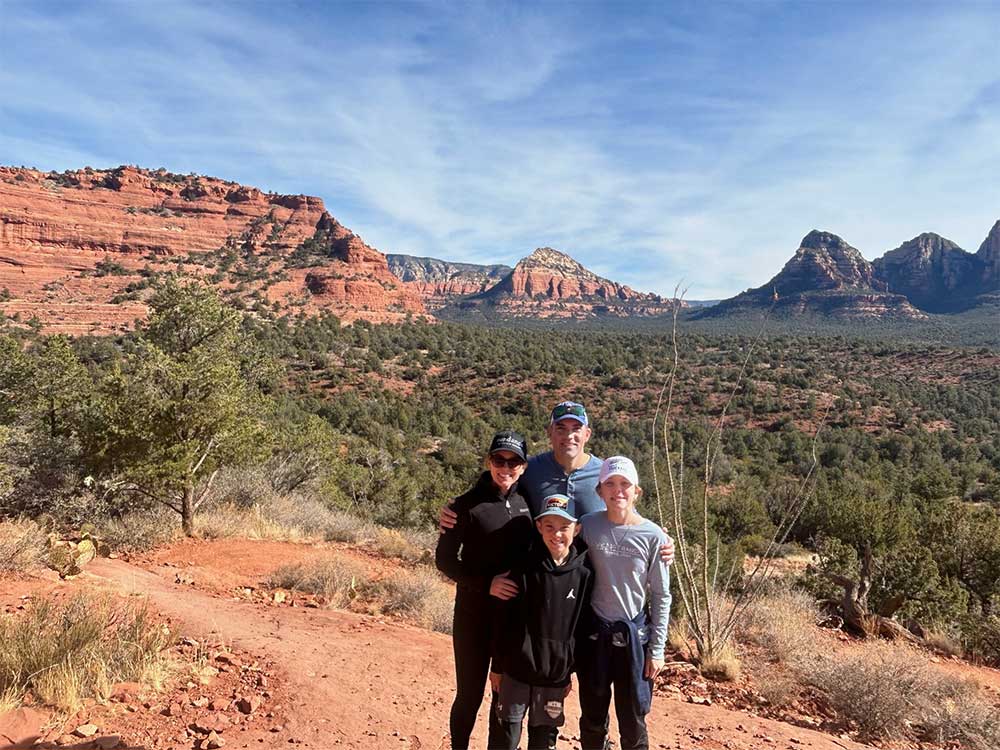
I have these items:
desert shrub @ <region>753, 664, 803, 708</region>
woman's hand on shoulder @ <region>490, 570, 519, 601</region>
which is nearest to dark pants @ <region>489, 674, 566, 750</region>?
woman's hand on shoulder @ <region>490, 570, 519, 601</region>

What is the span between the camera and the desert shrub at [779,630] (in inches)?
203

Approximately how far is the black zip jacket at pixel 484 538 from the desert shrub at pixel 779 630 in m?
3.95

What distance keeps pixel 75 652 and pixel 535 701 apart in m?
2.74

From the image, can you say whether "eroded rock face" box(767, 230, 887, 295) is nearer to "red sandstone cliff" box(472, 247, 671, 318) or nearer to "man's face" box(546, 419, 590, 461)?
"red sandstone cliff" box(472, 247, 671, 318)

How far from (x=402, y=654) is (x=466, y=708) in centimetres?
205

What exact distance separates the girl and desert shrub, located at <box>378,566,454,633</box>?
10.8 feet

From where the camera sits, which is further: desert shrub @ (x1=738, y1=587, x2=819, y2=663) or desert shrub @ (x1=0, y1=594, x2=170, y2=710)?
desert shrub @ (x1=738, y1=587, x2=819, y2=663)

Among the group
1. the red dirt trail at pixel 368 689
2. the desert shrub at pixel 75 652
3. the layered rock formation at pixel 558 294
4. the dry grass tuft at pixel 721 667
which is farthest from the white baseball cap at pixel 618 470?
the layered rock formation at pixel 558 294

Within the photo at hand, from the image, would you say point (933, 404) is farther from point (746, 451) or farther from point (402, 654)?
point (402, 654)

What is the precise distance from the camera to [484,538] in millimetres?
2410

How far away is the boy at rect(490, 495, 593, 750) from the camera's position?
2275 millimetres

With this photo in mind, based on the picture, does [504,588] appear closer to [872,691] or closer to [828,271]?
[872,691]

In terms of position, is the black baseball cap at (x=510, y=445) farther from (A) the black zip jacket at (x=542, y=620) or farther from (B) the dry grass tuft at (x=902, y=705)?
(B) the dry grass tuft at (x=902, y=705)

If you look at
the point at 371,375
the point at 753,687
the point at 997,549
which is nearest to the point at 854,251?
the point at 371,375
